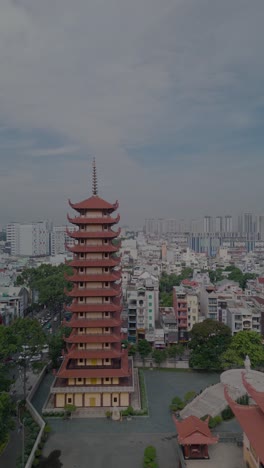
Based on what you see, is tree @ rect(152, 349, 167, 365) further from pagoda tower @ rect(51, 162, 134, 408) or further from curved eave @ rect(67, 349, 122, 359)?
curved eave @ rect(67, 349, 122, 359)

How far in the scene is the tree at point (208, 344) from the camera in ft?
110

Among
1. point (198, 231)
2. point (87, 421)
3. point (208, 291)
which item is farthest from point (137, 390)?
point (198, 231)

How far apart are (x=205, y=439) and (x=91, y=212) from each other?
16.2 m

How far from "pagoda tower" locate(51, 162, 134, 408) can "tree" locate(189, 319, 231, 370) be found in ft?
28.0

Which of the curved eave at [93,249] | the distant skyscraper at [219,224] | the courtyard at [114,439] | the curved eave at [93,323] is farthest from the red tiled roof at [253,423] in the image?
the distant skyscraper at [219,224]

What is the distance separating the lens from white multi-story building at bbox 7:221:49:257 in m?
139

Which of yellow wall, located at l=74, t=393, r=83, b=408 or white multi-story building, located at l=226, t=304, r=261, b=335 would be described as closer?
yellow wall, located at l=74, t=393, r=83, b=408

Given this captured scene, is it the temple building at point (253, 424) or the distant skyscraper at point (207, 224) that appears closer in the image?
the temple building at point (253, 424)

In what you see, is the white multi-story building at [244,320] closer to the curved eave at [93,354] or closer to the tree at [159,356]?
the tree at [159,356]

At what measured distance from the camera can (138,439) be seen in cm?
2292

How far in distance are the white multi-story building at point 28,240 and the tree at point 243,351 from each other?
111425mm

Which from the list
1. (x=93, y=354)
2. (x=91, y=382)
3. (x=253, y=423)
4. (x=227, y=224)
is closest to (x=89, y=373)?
(x=91, y=382)

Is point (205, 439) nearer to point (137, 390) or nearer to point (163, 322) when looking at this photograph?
point (137, 390)

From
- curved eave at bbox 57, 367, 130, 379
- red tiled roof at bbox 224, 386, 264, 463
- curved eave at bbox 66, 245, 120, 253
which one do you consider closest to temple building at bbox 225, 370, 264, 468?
red tiled roof at bbox 224, 386, 264, 463
